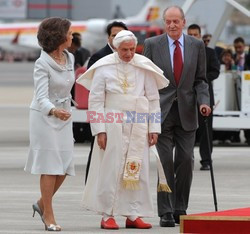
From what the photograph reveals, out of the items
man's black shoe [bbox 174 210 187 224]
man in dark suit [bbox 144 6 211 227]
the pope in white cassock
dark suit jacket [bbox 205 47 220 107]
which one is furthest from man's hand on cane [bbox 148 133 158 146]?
dark suit jacket [bbox 205 47 220 107]

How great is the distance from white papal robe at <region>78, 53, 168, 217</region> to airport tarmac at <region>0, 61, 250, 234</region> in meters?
0.23

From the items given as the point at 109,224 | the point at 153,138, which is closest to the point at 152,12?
the point at 153,138

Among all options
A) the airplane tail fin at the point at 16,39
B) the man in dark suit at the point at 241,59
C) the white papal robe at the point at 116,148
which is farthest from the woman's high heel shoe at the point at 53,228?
the airplane tail fin at the point at 16,39

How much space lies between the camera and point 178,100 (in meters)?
11.7

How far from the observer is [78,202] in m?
13.5

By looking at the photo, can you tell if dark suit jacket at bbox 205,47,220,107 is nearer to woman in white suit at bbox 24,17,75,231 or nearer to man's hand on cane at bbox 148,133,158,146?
man's hand on cane at bbox 148,133,158,146

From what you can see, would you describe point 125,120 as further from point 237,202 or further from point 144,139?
point 237,202

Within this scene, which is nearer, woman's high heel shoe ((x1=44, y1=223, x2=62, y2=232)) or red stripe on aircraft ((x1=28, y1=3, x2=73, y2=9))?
woman's high heel shoe ((x1=44, y1=223, x2=62, y2=232))

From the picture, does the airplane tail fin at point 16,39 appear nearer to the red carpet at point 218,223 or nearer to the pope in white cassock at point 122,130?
the pope in white cassock at point 122,130

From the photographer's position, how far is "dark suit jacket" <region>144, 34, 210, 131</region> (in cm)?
1170

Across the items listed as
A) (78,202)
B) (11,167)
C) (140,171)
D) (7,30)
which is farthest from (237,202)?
(7,30)

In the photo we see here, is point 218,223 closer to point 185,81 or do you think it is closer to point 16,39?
point 185,81

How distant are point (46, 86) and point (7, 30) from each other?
94.6m

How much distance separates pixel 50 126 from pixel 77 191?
12.1 feet
